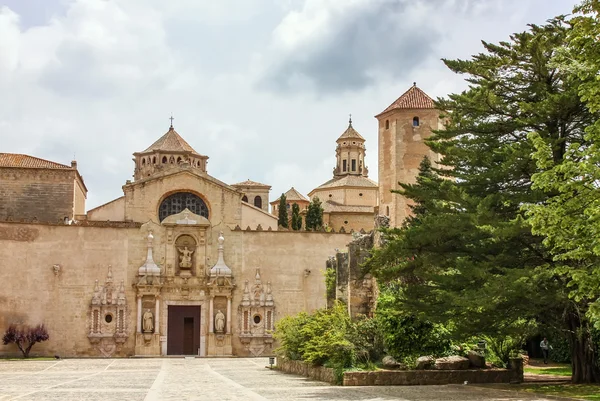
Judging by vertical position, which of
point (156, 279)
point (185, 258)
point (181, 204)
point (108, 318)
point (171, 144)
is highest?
point (171, 144)

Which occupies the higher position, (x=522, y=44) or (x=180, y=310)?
(x=522, y=44)

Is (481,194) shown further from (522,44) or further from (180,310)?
(180,310)

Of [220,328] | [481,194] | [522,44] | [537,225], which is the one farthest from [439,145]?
[220,328]

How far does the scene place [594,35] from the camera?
44.3 ft

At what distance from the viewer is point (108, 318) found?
133 feet

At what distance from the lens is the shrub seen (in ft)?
126

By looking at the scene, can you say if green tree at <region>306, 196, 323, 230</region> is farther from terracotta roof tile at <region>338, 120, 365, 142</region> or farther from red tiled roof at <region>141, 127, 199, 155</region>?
terracotta roof tile at <region>338, 120, 365, 142</region>

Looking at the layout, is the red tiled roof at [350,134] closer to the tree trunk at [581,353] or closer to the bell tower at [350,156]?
the bell tower at [350,156]

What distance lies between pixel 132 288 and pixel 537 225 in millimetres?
29887

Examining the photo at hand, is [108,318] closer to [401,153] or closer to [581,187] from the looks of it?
[401,153]

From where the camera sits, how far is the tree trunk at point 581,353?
1875cm

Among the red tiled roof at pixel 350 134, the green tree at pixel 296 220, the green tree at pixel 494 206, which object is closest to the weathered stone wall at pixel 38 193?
the green tree at pixel 296 220

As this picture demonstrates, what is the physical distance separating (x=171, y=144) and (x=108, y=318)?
31172mm

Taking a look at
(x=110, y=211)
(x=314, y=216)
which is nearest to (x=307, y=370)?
(x=110, y=211)
